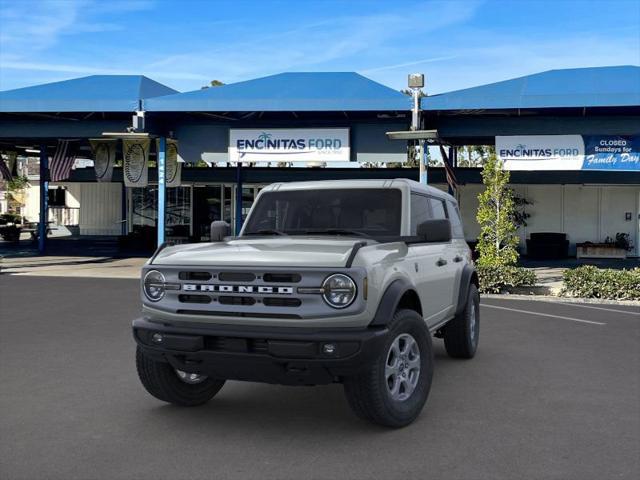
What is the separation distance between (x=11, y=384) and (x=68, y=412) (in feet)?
4.18

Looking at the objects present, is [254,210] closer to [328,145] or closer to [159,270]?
[159,270]

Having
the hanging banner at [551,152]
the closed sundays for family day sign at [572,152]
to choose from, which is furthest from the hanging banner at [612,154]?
the hanging banner at [551,152]

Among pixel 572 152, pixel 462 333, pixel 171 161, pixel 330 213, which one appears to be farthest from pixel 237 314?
pixel 171 161

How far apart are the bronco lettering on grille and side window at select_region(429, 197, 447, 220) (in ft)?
8.98

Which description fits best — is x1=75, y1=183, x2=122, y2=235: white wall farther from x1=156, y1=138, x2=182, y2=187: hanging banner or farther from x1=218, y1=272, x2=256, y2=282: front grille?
x1=218, y1=272, x2=256, y2=282: front grille

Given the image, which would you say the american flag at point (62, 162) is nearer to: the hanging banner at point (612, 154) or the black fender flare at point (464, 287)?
the hanging banner at point (612, 154)

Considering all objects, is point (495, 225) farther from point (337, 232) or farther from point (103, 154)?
point (103, 154)

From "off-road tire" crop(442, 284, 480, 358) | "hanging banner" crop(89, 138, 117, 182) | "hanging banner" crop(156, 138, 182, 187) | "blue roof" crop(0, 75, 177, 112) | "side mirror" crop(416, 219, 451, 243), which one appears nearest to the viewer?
"side mirror" crop(416, 219, 451, 243)

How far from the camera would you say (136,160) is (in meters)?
21.4

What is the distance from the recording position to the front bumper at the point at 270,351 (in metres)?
4.26

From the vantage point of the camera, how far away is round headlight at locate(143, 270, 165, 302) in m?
4.84

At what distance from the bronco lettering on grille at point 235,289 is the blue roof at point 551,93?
Answer: 551 inches

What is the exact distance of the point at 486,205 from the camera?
1559 cm

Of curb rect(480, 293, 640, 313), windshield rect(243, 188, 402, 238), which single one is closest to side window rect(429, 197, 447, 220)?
windshield rect(243, 188, 402, 238)
